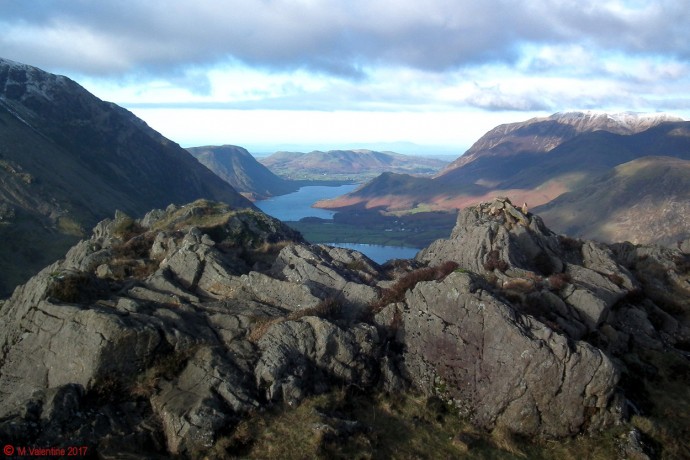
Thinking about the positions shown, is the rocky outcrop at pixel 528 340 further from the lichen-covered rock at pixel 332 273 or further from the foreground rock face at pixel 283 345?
the lichen-covered rock at pixel 332 273

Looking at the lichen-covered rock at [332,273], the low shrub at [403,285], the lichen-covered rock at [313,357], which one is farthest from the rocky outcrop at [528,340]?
the lichen-covered rock at [332,273]

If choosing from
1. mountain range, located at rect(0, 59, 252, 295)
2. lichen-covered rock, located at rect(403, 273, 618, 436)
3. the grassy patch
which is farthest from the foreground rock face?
mountain range, located at rect(0, 59, 252, 295)

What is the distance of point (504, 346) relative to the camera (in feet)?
50.0

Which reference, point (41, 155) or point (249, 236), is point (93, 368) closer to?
point (249, 236)

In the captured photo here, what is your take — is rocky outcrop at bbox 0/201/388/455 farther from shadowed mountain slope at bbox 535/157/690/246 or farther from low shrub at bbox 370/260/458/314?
shadowed mountain slope at bbox 535/157/690/246

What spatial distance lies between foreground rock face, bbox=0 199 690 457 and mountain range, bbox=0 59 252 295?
1957 inches

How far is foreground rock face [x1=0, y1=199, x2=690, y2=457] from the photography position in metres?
13.3

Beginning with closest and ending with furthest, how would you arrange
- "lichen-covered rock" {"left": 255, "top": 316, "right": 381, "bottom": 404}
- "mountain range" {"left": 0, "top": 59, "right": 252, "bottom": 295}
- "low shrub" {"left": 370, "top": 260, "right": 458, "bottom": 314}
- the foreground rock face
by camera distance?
the foreground rock face
"lichen-covered rock" {"left": 255, "top": 316, "right": 381, "bottom": 404}
"low shrub" {"left": 370, "top": 260, "right": 458, "bottom": 314}
"mountain range" {"left": 0, "top": 59, "right": 252, "bottom": 295}

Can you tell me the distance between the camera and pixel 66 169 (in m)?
107

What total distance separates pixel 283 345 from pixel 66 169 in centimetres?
11012

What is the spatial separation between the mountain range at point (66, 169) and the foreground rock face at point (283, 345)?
49718 millimetres

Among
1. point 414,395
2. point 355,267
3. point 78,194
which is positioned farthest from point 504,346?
point 78,194

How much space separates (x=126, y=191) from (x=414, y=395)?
12869 cm

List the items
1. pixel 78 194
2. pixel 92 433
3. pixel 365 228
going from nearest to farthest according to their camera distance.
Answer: pixel 92 433
pixel 78 194
pixel 365 228
